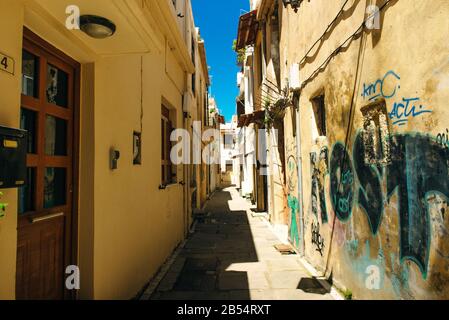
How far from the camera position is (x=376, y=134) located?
124 inches

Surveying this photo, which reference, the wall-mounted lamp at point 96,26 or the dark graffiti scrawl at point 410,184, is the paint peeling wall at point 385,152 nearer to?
the dark graffiti scrawl at point 410,184

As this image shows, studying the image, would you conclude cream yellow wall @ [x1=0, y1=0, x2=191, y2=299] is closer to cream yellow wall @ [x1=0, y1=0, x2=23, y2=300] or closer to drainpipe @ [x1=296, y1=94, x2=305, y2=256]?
cream yellow wall @ [x1=0, y1=0, x2=23, y2=300]

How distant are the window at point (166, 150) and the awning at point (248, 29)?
5.88 m

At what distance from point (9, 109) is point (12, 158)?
34 cm

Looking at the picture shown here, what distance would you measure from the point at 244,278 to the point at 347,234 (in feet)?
6.35

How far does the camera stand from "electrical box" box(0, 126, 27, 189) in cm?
170

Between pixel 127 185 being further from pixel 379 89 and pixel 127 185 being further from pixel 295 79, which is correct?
pixel 295 79

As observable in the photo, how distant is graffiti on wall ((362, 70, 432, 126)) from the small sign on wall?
3052 mm

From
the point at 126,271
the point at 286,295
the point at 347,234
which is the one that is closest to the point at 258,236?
the point at 286,295

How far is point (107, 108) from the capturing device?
319 centimetres

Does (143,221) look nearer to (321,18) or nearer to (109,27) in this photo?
(109,27)

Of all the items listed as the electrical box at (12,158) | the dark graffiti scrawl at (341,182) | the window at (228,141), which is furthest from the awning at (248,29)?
the window at (228,141)

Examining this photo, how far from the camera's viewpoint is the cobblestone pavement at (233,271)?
13.9 ft

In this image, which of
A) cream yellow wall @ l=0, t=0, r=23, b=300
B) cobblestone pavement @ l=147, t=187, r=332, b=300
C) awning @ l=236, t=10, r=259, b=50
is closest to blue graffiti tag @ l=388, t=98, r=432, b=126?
cobblestone pavement @ l=147, t=187, r=332, b=300
